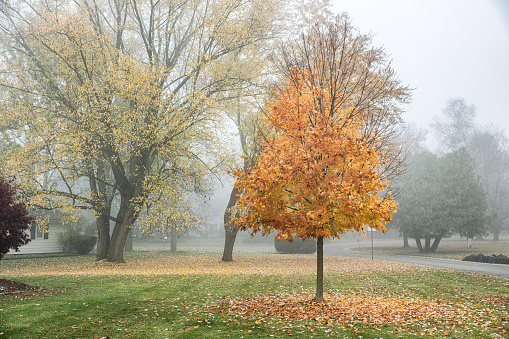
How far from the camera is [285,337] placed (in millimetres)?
6859

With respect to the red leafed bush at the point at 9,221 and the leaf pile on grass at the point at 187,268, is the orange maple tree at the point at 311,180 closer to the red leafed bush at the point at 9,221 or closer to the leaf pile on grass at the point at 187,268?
the red leafed bush at the point at 9,221

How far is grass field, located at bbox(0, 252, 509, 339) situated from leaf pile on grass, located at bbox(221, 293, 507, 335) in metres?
0.02

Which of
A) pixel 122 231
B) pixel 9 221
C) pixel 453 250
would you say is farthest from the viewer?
pixel 453 250

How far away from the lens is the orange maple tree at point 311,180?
857 cm

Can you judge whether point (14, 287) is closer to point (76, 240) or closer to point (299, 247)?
point (76, 240)

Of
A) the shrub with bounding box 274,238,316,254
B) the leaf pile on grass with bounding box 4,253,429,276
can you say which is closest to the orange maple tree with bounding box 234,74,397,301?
the leaf pile on grass with bounding box 4,253,429,276

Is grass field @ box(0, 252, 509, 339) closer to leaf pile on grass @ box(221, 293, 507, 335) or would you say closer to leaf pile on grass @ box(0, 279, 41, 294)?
leaf pile on grass @ box(221, 293, 507, 335)

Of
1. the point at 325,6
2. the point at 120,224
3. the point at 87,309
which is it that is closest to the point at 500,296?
the point at 87,309

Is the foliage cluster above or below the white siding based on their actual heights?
above

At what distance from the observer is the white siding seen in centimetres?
2960

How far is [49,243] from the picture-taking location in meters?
31.3

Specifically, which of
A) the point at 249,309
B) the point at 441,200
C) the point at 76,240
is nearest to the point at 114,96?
the point at 249,309

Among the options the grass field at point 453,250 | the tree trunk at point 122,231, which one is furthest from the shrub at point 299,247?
the tree trunk at point 122,231

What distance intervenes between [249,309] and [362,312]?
254 centimetres
